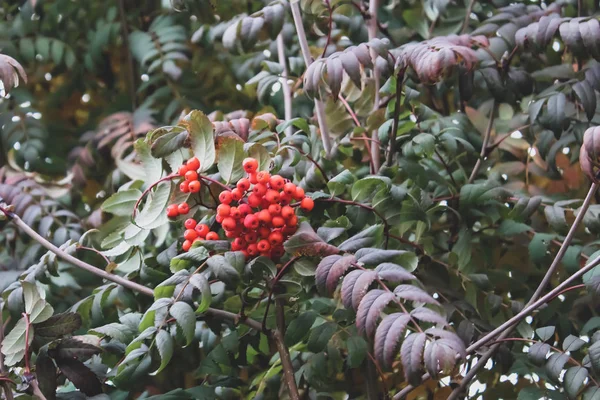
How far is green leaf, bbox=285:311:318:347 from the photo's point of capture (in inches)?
Result: 40.4

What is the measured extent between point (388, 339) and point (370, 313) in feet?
0.15

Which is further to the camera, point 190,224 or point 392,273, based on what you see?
point 190,224

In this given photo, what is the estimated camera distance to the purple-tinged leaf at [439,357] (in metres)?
0.73

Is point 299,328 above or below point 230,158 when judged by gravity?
below

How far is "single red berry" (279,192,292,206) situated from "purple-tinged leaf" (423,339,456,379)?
0.87ft

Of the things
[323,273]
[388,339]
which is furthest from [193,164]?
[388,339]

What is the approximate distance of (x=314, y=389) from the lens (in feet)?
3.91

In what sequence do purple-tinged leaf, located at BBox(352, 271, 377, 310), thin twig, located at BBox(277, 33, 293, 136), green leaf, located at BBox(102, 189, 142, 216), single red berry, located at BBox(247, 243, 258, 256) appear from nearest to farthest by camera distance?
purple-tinged leaf, located at BBox(352, 271, 377, 310) → single red berry, located at BBox(247, 243, 258, 256) → green leaf, located at BBox(102, 189, 142, 216) → thin twig, located at BBox(277, 33, 293, 136)

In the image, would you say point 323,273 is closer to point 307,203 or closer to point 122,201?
point 307,203

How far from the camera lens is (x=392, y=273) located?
0.85 m

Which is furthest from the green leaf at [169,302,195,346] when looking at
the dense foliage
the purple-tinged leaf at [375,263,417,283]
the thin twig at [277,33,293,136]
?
the thin twig at [277,33,293,136]

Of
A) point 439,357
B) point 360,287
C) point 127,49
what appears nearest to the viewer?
point 439,357

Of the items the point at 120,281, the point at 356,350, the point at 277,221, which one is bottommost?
the point at 356,350

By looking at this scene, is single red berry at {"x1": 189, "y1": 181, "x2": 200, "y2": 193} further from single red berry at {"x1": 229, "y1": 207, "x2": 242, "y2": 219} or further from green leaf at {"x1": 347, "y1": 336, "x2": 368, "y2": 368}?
green leaf at {"x1": 347, "y1": 336, "x2": 368, "y2": 368}
